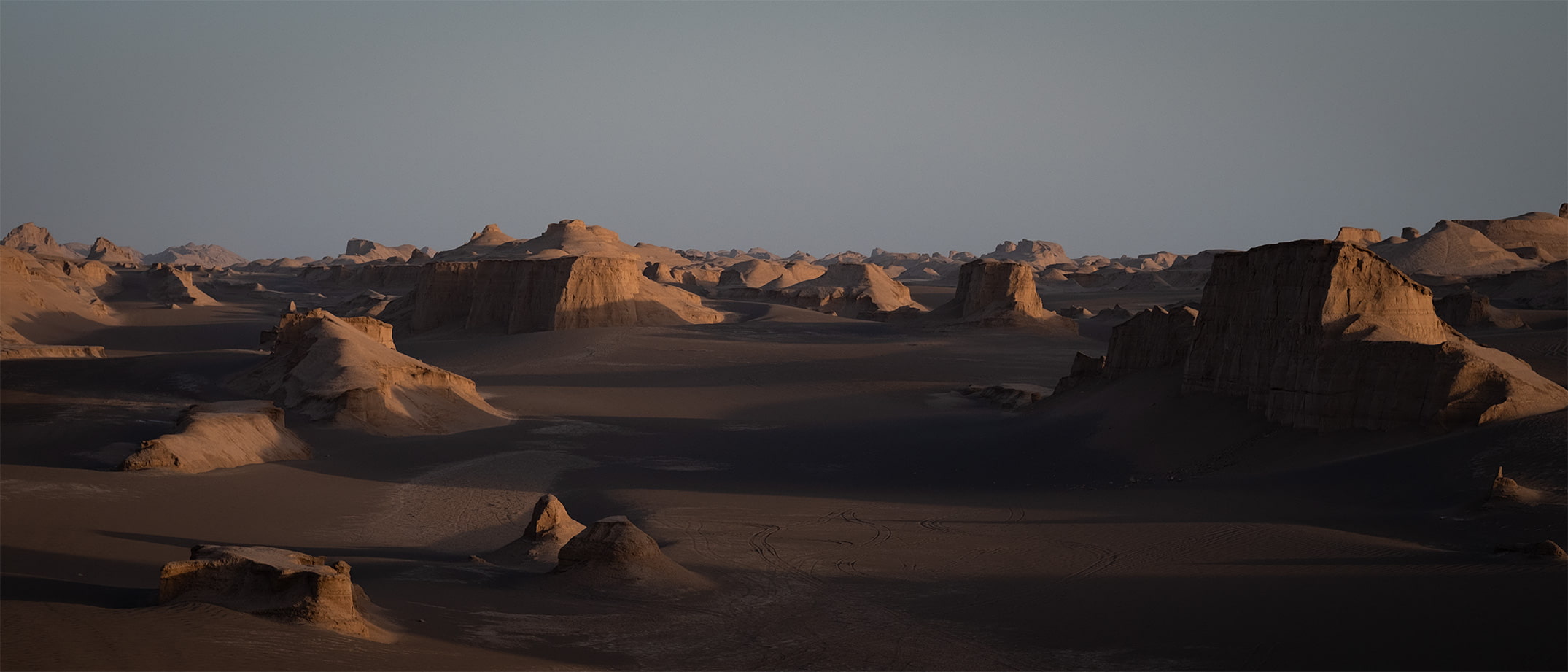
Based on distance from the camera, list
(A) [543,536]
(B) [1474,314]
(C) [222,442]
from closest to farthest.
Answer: (A) [543,536], (C) [222,442], (B) [1474,314]

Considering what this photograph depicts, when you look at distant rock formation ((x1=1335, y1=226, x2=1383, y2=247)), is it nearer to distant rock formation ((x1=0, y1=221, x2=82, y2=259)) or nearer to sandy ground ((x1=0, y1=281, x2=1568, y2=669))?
sandy ground ((x1=0, y1=281, x2=1568, y2=669))

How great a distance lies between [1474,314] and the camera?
32438mm

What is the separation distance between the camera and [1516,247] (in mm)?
64000

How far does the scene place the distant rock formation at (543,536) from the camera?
13805 mm

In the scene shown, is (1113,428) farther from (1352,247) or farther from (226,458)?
(226,458)

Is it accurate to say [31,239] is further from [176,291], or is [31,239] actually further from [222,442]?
[222,442]

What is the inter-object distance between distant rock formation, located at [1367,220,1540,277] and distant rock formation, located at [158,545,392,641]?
58.9 m

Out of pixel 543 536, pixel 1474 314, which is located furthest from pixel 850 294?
pixel 543 536

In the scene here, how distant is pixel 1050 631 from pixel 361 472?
46.4 feet

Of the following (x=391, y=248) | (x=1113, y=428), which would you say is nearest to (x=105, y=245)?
(x=391, y=248)

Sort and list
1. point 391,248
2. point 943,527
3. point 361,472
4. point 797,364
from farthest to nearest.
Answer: point 391,248, point 797,364, point 361,472, point 943,527

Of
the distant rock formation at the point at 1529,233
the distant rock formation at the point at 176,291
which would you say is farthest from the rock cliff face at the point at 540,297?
the distant rock formation at the point at 1529,233

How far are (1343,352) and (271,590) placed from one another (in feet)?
52.5

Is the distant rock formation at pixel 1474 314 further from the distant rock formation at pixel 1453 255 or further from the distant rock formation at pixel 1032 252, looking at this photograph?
the distant rock formation at pixel 1032 252
